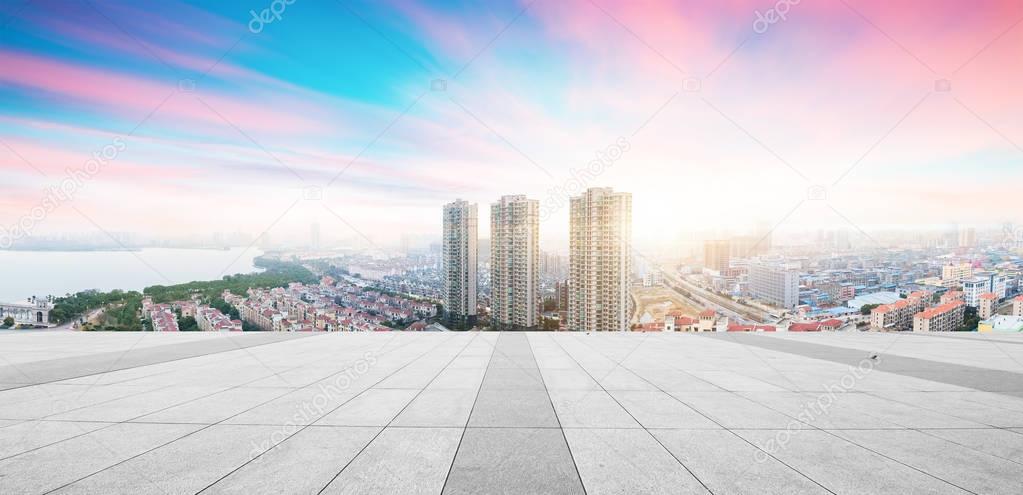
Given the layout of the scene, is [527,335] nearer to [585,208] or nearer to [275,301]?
[275,301]

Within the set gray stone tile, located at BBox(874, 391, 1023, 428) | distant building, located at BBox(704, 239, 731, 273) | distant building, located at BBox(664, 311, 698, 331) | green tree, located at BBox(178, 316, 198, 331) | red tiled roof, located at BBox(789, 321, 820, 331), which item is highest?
distant building, located at BBox(704, 239, 731, 273)

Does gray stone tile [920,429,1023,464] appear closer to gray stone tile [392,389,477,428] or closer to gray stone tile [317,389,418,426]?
gray stone tile [392,389,477,428]

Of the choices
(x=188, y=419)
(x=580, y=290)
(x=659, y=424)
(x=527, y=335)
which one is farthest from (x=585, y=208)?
(x=188, y=419)

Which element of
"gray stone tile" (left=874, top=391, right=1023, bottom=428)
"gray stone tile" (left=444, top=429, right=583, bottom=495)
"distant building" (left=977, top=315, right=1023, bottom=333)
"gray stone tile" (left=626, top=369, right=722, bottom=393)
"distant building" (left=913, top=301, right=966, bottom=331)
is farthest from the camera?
"distant building" (left=913, top=301, right=966, bottom=331)

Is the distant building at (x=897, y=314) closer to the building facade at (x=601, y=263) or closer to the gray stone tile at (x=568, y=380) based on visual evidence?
the building facade at (x=601, y=263)

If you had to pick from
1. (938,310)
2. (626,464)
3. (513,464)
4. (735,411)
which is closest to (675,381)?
(735,411)

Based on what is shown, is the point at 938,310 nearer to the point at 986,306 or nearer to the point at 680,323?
the point at 986,306

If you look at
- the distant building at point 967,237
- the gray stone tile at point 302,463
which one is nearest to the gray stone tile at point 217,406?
the gray stone tile at point 302,463

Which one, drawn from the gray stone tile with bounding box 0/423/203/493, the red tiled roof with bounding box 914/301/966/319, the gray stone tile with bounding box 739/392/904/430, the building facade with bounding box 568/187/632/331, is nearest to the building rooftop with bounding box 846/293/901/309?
the red tiled roof with bounding box 914/301/966/319
